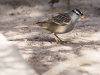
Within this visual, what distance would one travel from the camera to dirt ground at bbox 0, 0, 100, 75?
4637 mm

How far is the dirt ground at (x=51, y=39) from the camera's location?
4637mm

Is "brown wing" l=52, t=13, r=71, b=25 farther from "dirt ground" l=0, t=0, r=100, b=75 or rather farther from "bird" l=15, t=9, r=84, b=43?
"dirt ground" l=0, t=0, r=100, b=75

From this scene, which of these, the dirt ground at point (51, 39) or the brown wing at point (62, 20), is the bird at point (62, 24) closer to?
the brown wing at point (62, 20)

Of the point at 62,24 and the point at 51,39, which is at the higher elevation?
the point at 62,24

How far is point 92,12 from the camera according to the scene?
932 cm

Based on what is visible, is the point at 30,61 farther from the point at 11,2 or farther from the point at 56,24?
the point at 11,2

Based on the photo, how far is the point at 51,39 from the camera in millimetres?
6348

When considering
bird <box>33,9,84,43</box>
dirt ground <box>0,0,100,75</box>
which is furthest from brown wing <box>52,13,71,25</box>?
dirt ground <box>0,0,100,75</box>

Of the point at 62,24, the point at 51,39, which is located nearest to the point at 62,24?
the point at 62,24

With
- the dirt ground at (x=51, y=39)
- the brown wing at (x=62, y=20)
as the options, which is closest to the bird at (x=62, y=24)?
the brown wing at (x=62, y=20)

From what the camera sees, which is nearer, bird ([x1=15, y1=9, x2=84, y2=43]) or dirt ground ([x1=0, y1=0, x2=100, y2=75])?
dirt ground ([x1=0, y1=0, x2=100, y2=75])

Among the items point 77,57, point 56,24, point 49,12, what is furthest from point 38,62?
point 49,12

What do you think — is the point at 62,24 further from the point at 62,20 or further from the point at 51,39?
the point at 51,39

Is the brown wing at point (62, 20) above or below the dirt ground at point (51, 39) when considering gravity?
above
